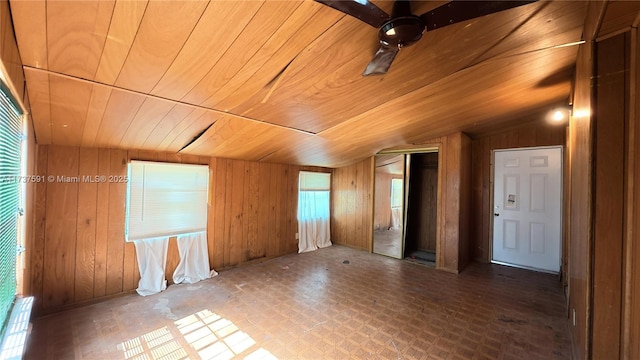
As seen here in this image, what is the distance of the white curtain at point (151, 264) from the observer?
3064 millimetres

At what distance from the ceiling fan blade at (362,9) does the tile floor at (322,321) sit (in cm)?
235

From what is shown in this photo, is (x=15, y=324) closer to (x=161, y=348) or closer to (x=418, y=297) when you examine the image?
(x=161, y=348)

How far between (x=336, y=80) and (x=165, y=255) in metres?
3.11

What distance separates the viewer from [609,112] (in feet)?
4.62

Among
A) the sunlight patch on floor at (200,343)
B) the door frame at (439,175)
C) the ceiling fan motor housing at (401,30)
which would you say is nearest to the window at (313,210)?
the door frame at (439,175)

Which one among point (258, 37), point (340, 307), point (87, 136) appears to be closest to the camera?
point (258, 37)

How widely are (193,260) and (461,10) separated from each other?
395 cm

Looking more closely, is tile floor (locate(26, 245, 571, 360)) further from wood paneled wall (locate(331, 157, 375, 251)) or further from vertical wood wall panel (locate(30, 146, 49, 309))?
wood paneled wall (locate(331, 157, 375, 251))

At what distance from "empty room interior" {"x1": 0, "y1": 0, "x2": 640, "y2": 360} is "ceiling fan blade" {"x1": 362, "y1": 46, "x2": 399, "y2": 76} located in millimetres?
26

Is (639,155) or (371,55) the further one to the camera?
(371,55)

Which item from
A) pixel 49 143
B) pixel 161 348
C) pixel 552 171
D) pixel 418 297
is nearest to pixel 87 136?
pixel 49 143

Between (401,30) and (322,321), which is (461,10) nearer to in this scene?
(401,30)

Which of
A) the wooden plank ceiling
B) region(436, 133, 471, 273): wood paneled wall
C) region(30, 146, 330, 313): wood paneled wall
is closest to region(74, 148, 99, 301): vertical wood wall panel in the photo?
region(30, 146, 330, 313): wood paneled wall

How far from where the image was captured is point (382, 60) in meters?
1.57
